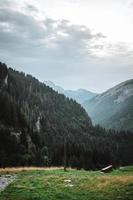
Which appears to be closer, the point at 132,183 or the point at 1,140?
the point at 132,183

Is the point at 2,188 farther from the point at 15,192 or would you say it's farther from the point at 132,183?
the point at 132,183

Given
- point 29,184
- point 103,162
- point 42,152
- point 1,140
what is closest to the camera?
point 29,184

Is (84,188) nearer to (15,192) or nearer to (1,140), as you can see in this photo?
(15,192)

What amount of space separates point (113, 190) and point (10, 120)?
155 metres

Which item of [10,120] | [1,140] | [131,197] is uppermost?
[10,120]

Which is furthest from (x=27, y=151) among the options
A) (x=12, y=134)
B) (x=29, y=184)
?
(x=29, y=184)

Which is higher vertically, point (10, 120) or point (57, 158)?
point (10, 120)

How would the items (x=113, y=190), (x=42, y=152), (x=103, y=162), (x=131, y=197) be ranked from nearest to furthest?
(x=131, y=197)
(x=113, y=190)
(x=103, y=162)
(x=42, y=152)

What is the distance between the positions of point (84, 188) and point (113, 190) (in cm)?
297

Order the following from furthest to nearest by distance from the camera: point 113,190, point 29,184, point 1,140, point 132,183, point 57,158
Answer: point 1,140, point 57,158, point 29,184, point 132,183, point 113,190

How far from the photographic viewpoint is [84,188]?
98.4 ft

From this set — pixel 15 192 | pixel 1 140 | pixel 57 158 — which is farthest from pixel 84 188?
pixel 1 140

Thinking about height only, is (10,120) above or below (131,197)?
above

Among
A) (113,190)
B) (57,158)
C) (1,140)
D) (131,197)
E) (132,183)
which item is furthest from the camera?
(1,140)
